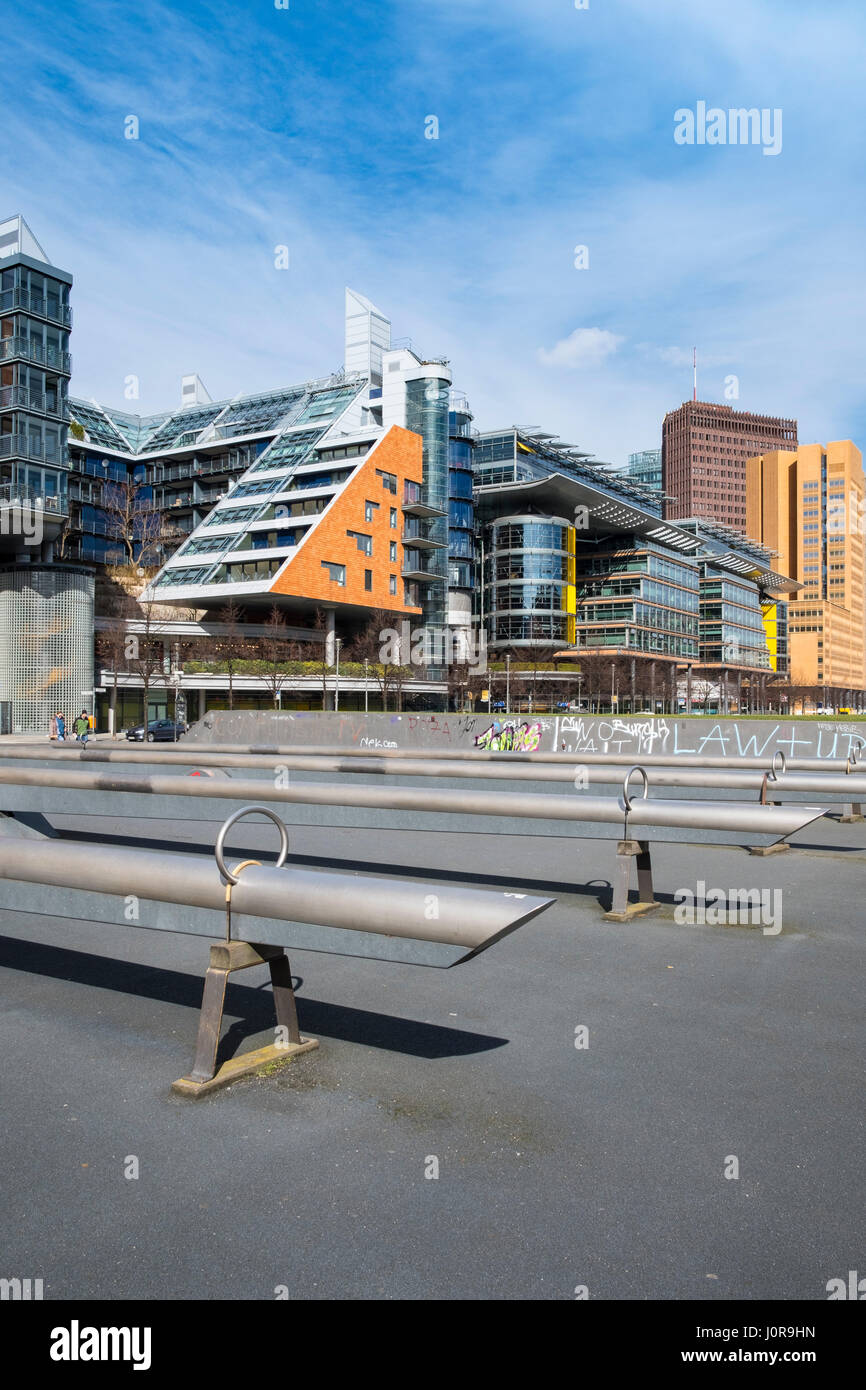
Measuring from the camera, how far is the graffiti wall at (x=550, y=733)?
20.1 metres

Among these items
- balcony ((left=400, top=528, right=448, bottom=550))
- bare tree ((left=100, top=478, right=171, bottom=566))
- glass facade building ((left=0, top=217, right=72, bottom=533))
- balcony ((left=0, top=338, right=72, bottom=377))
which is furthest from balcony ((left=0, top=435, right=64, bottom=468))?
bare tree ((left=100, top=478, right=171, bottom=566))

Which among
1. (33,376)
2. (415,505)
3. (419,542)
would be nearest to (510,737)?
(33,376)

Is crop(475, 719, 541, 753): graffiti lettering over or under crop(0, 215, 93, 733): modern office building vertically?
under

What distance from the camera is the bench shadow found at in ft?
14.5

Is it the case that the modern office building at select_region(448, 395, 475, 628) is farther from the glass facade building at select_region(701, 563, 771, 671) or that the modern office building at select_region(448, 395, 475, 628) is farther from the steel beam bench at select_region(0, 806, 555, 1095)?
the steel beam bench at select_region(0, 806, 555, 1095)

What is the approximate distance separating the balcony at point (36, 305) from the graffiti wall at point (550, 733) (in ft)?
81.3

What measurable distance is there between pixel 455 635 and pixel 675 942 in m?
77.5

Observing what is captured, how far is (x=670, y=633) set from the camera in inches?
4259

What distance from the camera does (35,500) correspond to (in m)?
47.0

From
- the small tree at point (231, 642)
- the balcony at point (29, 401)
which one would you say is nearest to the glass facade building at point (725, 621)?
the small tree at point (231, 642)

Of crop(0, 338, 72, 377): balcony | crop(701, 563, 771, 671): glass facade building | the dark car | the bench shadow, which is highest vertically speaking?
crop(0, 338, 72, 377): balcony

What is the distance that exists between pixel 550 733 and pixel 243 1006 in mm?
21986

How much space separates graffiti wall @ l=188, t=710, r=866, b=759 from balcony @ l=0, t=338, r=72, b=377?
22.9 metres

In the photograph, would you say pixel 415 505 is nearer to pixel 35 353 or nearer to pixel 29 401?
pixel 35 353
